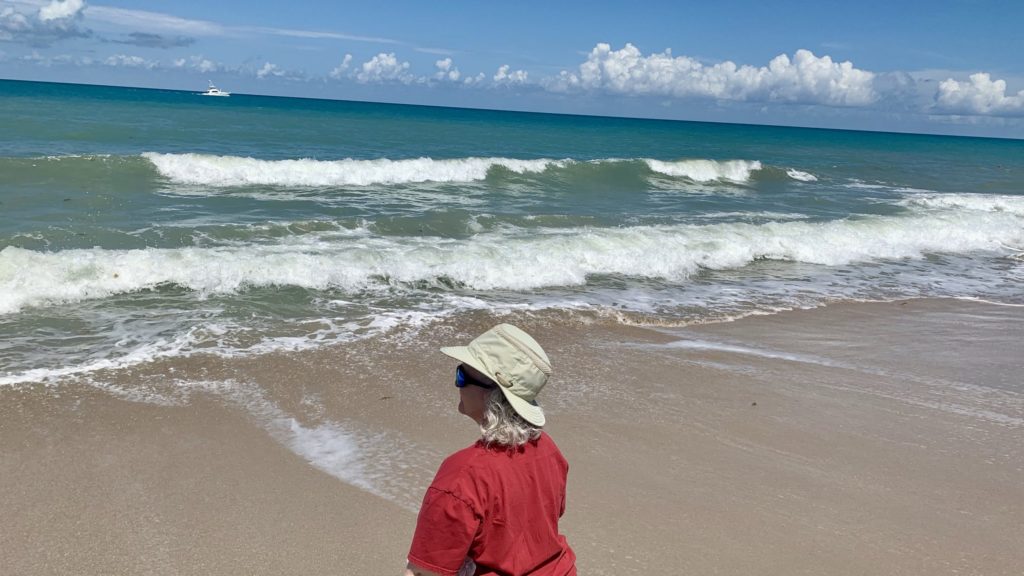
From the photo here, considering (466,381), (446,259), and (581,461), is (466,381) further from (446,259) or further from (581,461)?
(446,259)

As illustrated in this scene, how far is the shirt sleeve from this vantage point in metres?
1.99

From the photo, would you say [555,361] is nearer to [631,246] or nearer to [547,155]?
[631,246]

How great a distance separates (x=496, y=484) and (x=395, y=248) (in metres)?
10.4

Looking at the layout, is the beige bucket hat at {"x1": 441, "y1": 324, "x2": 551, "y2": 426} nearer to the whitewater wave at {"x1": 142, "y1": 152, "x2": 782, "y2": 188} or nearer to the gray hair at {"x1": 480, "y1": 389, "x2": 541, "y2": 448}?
the gray hair at {"x1": 480, "y1": 389, "x2": 541, "y2": 448}

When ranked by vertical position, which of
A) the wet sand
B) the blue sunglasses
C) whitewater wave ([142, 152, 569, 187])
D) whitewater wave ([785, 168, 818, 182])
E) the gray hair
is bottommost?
the wet sand

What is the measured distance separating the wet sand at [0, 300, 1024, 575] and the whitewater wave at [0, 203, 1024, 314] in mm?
2724

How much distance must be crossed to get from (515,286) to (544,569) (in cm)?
876

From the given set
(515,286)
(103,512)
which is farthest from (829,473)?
(515,286)

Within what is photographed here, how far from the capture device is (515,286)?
10922mm

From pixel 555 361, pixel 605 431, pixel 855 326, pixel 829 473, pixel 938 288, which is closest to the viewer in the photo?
pixel 829 473

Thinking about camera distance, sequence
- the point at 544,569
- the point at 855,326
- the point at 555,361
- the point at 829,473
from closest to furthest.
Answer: the point at 544,569, the point at 829,473, the point at 555,361, the point at 855,326

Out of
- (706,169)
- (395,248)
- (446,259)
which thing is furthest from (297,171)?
(706,169)

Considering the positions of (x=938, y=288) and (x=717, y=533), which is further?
(x=938, y=288)

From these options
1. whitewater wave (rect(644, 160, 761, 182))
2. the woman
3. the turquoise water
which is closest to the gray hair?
the woman
